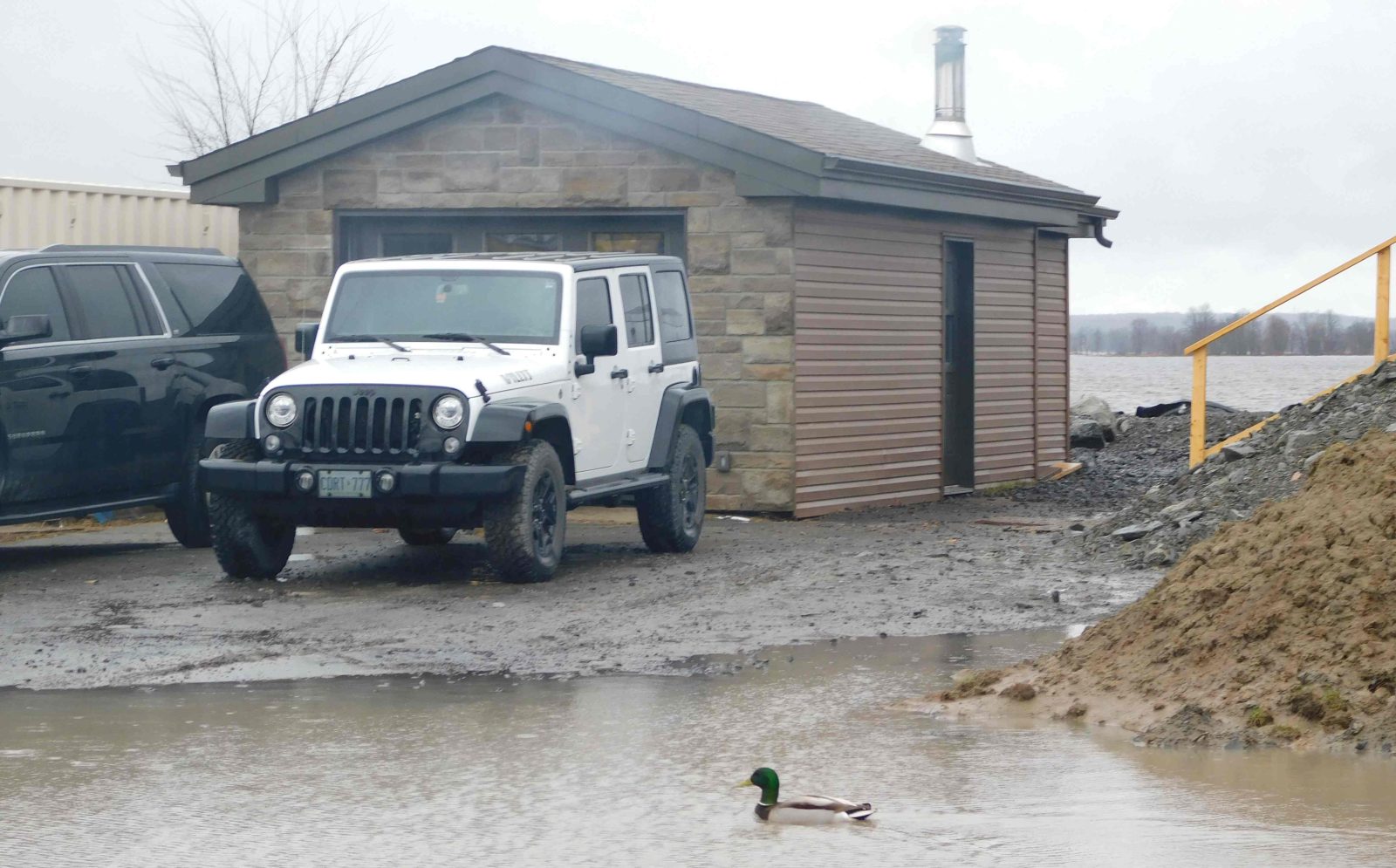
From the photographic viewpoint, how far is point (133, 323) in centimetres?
1338

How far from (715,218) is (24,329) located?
20.2ft

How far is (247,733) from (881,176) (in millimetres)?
10039

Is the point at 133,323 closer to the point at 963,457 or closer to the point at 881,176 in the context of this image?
the point at 881,176

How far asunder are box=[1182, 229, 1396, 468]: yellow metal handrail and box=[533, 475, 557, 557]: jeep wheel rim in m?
5.41

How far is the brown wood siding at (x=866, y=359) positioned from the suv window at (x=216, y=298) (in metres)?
4.47

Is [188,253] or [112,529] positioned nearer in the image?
[188,253]

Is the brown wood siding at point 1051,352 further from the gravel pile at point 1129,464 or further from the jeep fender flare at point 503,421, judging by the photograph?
the jeep fender flare at point 503,421

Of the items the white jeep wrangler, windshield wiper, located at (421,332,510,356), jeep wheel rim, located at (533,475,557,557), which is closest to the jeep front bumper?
the white jeep wrangler

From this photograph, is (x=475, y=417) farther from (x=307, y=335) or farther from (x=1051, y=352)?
(x=1051, y=352)

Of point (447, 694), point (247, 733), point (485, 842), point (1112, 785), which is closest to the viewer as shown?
point (485, 842)

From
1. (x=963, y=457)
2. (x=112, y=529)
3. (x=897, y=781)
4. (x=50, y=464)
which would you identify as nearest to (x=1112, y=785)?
(x=897, y=781)

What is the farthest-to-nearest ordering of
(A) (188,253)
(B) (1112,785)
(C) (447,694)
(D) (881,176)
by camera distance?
(D) (881,176) → (A) (188,253) → (C) (447,694) → (B) (1112,785)

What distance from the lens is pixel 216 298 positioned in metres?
14.3

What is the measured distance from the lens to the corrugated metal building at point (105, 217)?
1712 centimetres
